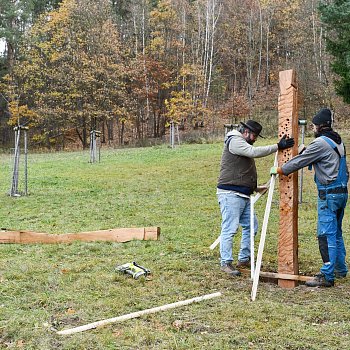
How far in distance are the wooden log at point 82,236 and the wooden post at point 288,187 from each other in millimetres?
2655

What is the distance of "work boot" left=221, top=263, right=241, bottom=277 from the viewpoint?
5836 millimetres

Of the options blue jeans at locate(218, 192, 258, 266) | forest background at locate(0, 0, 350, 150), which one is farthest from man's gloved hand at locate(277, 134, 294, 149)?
forest background at locate(0, 0, 350, 150)

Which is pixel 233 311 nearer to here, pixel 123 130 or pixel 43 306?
pixel 43 306

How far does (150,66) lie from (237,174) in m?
32.3

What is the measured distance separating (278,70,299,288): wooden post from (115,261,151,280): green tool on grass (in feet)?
5.21

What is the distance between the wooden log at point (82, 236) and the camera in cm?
768

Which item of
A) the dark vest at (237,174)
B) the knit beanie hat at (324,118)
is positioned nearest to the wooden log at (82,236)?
the dark vest at (237,174)

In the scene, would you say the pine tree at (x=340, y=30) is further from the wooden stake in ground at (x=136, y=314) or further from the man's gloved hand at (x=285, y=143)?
the wooden stake in ground at (x=136, y=314)

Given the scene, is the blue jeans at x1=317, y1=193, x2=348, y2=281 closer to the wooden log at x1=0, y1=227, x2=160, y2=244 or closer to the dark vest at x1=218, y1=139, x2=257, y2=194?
the dark vest at x1=218, y1=139, x2=257, y2=194

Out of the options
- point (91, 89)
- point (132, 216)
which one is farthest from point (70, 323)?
point (91, 89)

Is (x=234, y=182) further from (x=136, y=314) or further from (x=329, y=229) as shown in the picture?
(x=136, y=314)

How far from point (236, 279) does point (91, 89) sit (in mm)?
29898

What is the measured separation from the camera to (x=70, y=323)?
14.4 ft

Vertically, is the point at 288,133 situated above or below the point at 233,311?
above
